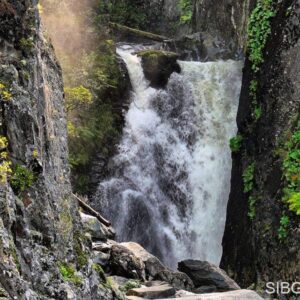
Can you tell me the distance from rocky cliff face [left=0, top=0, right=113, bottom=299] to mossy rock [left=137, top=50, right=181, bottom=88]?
15373 mm

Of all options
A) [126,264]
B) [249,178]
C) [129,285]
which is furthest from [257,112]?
[129,285]

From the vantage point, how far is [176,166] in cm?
2031

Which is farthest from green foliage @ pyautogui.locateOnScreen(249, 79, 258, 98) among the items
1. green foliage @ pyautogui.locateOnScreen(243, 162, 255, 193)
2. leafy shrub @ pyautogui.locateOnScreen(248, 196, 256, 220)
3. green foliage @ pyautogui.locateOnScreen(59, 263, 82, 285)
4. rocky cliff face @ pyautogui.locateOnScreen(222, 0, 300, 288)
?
green foliage @ pyautogui.locateOnScreen(59, 263, 82, 285)

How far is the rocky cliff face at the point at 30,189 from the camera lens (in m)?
5.34

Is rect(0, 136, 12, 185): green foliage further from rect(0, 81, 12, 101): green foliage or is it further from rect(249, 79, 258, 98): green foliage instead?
rect(249, 79, 258, 98): green foliage

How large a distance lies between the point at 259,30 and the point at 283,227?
25.9 ft

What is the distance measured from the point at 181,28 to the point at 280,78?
18.0m

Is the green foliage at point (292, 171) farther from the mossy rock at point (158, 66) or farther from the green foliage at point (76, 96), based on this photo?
the mossy rock at point (158, 66)

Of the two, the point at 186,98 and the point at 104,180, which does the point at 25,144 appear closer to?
the point at 104,180

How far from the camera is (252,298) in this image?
28.8ft

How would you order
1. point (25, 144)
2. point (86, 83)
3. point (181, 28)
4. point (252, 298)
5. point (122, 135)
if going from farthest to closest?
point (181, 28) < point (122, 135) < point (86, 83) < point (252, 298) < point (25, 144)

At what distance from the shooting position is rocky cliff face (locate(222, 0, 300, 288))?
46.8ft

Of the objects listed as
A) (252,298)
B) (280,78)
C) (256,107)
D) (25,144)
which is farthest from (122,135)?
(25,144)

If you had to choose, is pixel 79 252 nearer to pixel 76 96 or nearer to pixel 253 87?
pixel 76 96
